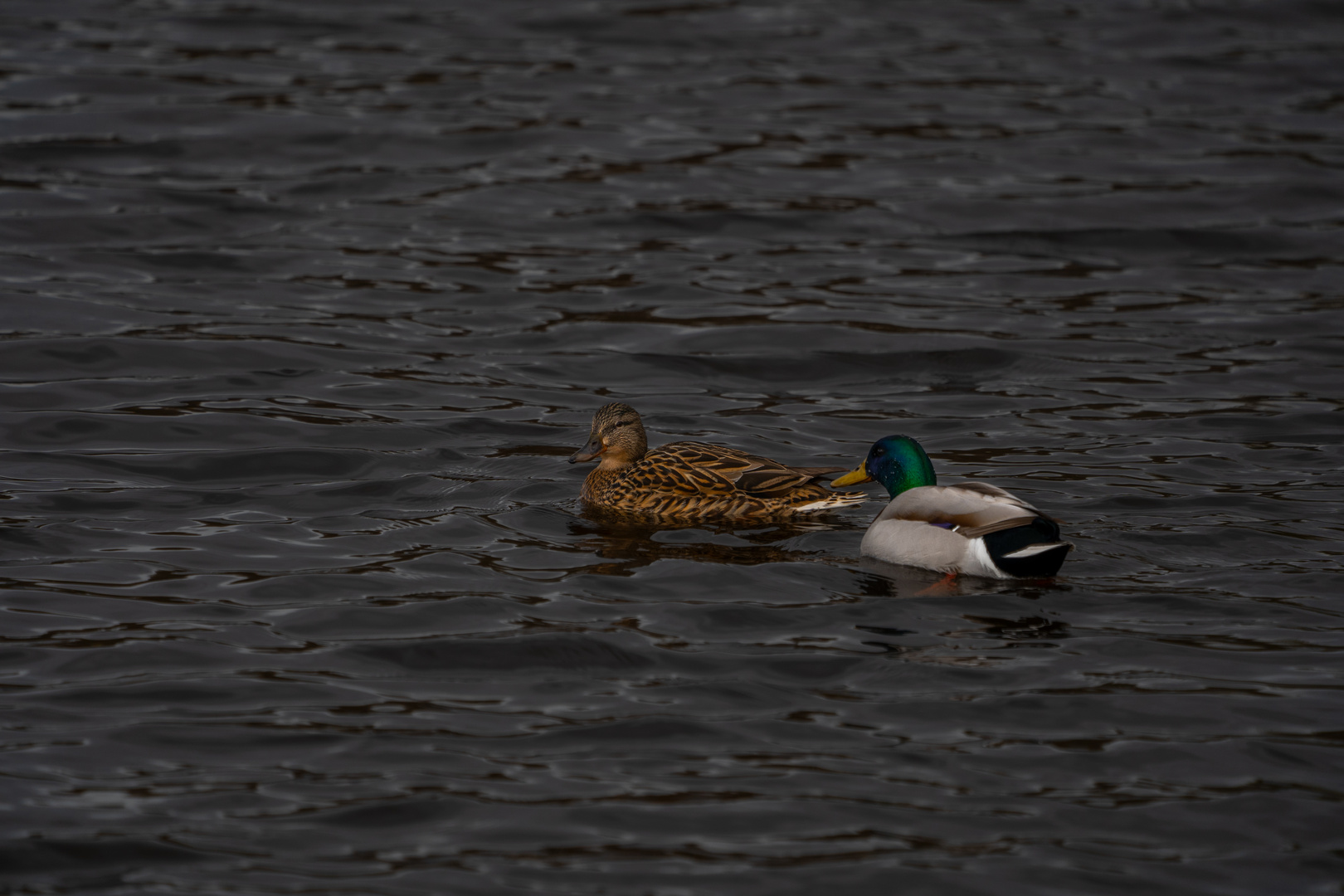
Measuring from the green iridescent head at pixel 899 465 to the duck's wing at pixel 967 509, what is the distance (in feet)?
1.30

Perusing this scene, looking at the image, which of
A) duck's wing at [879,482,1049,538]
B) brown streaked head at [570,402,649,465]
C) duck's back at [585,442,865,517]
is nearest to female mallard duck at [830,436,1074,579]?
duck's wing at [879,482,1049,538]

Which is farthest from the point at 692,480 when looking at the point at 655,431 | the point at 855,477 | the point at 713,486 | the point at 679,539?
the point at 655,431

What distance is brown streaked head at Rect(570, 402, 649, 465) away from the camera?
1034 cm

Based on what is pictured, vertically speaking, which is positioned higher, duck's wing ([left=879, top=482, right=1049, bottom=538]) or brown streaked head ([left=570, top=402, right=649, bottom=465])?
brown streaked head ([left=570, top=402, right=649, bottom=465])

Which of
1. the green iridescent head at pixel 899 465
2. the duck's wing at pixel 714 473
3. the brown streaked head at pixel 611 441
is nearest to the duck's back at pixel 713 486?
the duck's wing at pixel 714 473

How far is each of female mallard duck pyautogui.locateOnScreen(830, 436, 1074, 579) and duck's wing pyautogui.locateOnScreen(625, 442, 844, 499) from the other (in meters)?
0.71

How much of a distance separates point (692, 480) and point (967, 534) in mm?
1914

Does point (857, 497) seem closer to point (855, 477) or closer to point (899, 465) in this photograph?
point (855, 477)

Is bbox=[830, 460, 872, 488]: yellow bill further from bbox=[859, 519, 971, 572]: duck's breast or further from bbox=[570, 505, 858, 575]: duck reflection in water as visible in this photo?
bbox=[859, 519, 971, 572]: duck's breast

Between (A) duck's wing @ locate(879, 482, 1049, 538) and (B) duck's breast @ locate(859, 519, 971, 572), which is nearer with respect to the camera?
(A) duck's wing @ locate(879, 482, 1049, 538)

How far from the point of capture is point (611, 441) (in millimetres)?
10352

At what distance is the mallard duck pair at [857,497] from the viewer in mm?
8484

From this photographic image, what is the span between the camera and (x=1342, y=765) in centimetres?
672

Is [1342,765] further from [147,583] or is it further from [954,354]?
[954,354]
